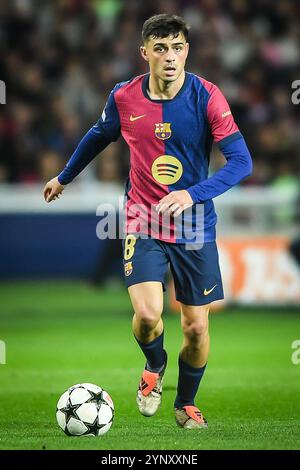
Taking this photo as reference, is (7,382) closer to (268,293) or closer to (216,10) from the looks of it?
(268,293)

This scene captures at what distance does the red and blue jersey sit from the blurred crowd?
8.50 metres

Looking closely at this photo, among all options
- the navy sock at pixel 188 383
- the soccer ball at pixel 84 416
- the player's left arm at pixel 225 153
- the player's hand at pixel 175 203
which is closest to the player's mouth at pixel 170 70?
the player's left arm at pixel 225 153

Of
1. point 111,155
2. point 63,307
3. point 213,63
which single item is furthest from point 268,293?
point 213,63

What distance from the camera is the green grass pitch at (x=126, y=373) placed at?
5848 millimetres

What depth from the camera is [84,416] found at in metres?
5.85

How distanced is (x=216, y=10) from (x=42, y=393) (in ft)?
34.0

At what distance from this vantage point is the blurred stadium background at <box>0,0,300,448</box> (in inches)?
580

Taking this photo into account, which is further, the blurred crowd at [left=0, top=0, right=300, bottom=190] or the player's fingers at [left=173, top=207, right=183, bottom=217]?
the blurred crowd at [left=0, top=0, right=300, bottom=190]

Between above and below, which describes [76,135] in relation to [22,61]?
below

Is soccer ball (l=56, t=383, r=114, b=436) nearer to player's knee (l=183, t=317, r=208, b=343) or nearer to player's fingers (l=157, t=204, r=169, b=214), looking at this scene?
player's knee (l=183, t=317, r=208, b=343)

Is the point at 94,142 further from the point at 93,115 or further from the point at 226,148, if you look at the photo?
the point at 93,115

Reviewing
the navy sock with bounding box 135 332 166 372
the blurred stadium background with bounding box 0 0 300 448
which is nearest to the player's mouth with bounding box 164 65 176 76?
the navy sock with bounding box 135 332 166 372

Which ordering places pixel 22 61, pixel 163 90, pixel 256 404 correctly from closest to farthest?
pixel 163 90 → pixel 256 404 → pixel 22 61

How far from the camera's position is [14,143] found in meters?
15.9
